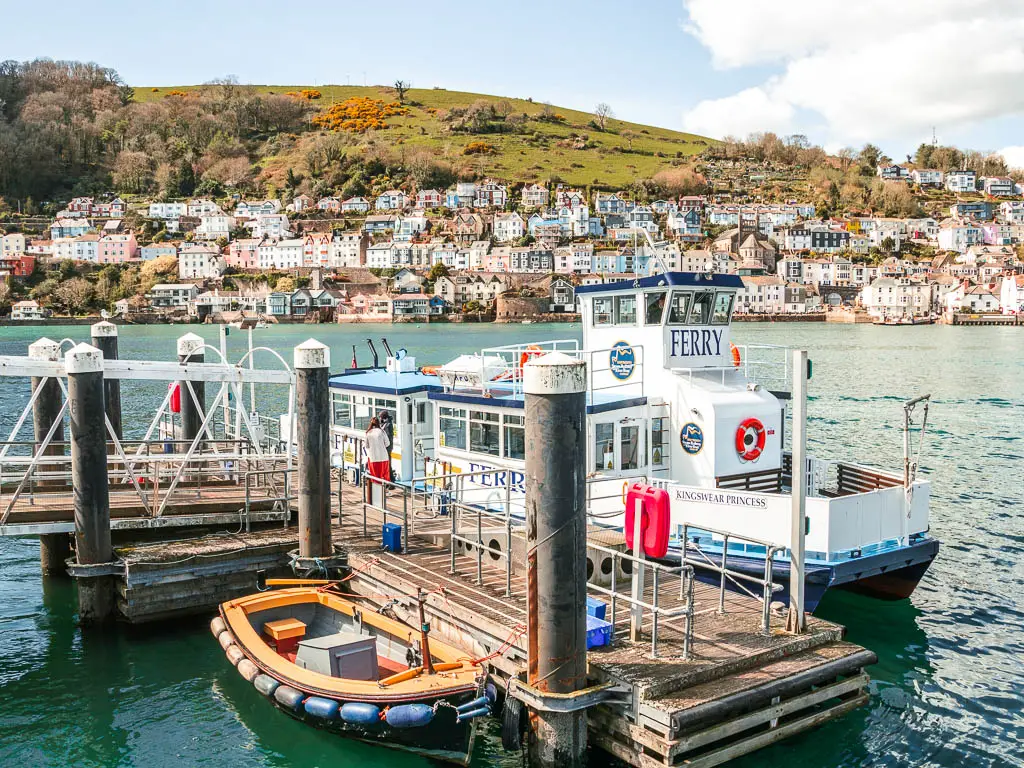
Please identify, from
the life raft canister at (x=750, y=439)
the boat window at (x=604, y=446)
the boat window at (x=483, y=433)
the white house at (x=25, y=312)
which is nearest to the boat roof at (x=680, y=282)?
the life raft canister at (x=750, y=439)

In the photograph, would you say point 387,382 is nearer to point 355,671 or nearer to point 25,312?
point 355,671

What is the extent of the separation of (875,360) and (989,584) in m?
66.0

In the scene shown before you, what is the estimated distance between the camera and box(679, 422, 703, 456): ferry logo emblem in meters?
15.1

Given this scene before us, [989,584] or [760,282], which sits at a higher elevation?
[760,282]

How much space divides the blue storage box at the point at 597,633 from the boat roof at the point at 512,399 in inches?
222

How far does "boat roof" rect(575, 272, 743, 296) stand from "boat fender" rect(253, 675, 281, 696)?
946 cm

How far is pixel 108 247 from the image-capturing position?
612 ft

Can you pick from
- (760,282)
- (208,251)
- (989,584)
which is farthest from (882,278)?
(989,584)

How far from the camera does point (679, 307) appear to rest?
1578 cm

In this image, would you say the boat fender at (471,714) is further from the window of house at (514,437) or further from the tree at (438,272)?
the tree at (438,272)

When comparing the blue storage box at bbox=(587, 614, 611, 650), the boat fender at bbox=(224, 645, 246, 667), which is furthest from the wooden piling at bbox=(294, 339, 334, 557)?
the blue storage box at bbox=(587, 614, 611, 650)

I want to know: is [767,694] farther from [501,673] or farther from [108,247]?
[108,247]

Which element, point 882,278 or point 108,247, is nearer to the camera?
point 882,278

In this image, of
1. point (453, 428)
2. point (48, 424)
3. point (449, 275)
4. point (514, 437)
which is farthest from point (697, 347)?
point (449, 275)
